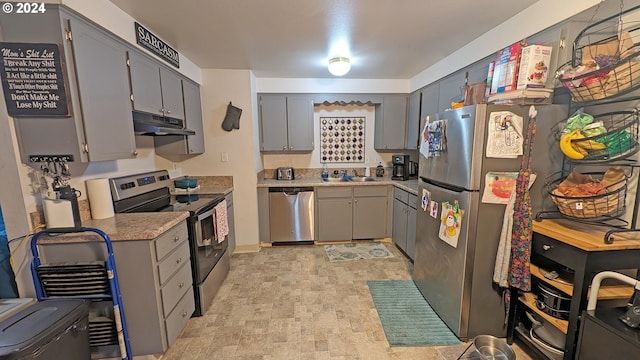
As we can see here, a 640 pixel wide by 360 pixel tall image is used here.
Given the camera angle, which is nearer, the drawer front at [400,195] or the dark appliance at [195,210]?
the dark appliance at [195,210]

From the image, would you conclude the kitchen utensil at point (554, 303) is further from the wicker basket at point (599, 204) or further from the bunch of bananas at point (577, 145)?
the bunch of bananas at point (577, 145)

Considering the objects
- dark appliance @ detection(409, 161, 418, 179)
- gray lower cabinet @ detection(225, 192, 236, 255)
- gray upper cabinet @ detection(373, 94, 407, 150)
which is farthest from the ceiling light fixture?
gray lower cabinet @ detection(225, 192, 236, 255)

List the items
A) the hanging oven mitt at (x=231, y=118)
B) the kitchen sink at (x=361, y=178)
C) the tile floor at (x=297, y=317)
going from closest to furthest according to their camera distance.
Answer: the tile floor at (x=297, y=317) → the hanging oven mitt at (x=231, y=118) → the kitchen sink at (x=361, y=178)

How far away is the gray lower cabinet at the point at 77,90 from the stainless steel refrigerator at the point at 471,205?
7.87ft

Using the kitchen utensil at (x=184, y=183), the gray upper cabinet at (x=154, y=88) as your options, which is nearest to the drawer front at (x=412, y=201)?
the kitchen utensil at (x=184, y=183)

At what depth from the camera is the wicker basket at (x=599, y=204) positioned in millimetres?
1340

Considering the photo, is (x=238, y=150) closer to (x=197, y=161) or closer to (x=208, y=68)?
(x=197, y=161)

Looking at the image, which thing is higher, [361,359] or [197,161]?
[197,161]

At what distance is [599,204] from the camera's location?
4.46 feet

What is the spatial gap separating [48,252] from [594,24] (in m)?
3.46

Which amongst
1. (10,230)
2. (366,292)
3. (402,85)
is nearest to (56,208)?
(10,230)

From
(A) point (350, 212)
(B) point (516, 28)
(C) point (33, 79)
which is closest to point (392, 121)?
(A) point (350, 212)

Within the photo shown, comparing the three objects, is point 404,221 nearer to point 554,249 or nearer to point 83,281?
point 554,249

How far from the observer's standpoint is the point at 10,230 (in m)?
1.49
